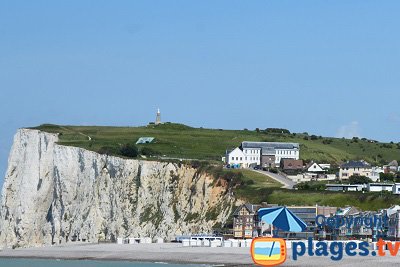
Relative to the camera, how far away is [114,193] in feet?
333

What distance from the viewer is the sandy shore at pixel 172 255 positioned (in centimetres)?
6309

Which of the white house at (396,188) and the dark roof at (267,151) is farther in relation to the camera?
the dark roof at (267,151)

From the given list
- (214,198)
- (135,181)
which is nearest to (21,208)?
(135,181)

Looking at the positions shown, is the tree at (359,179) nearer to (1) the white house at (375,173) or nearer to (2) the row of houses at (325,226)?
(1) the white house at (375,173)

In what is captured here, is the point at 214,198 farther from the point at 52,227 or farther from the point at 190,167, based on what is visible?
the point at 52,227

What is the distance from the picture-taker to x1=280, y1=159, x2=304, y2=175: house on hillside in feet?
368

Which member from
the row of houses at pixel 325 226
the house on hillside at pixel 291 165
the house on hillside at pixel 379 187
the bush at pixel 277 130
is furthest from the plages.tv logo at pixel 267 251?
the bush at pixel 277 130

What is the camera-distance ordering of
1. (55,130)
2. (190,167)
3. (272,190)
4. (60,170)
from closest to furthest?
(272,190), (190,167), (60,170), (55,130)

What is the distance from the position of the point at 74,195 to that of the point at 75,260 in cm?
3116

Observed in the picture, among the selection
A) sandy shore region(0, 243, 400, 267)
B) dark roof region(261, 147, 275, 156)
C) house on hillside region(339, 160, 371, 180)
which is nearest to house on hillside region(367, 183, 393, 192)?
house on hillside region(339, 160, 371, 180)

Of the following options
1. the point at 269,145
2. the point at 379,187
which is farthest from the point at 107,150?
the point at 379,187

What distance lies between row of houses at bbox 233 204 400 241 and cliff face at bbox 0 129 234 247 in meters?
5.11

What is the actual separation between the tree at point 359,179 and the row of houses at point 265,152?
14.4 metres

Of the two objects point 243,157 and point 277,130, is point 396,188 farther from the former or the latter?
point 277,130
